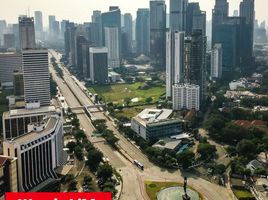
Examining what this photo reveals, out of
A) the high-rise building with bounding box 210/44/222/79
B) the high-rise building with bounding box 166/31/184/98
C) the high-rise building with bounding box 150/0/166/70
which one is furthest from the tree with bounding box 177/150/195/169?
the high-rise building with bounding box 150/0/166/70

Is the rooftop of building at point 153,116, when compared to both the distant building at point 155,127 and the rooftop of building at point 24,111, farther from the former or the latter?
the rooftop of building at point 24,111

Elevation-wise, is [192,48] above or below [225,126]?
above

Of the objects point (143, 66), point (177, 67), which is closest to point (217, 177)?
point (177, 67)

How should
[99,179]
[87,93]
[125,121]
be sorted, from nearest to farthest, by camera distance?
1. [99,179]
2. [125,121]
3. [87,93]

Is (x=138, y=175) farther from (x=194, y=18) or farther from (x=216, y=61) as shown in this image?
(x=194, y=18)

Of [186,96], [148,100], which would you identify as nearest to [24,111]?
[186,96]

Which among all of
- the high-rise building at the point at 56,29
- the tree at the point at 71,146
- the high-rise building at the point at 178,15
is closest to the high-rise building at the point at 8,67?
the tree at the point at 71,146

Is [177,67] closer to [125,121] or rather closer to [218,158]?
[125,121]
